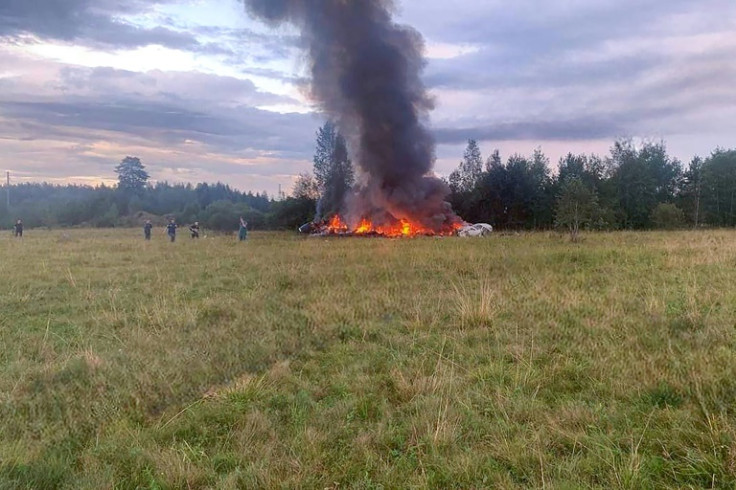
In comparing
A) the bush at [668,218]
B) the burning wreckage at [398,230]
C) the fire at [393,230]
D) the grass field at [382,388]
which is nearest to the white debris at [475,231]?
the burning wreckage at [398,230]

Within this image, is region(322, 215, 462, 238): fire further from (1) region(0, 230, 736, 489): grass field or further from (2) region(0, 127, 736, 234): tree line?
(1) region(0, 230, 736, 489): grass field

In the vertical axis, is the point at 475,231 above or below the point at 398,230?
above

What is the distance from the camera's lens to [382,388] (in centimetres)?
527

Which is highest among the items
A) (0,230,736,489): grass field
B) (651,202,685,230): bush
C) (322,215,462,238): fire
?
(651,202,685,230): bush

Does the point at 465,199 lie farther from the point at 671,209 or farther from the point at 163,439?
the point at 163,439

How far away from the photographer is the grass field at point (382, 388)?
3.67 meters

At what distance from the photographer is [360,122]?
40750 mm

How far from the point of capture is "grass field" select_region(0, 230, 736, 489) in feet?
12.0

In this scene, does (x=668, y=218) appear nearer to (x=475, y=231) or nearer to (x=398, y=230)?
(x=475, y=231)

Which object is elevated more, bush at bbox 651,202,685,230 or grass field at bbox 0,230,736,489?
bush at bbox 651,202,685,230

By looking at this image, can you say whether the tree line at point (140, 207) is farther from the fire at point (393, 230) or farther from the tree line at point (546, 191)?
the fire at point (393, 230)

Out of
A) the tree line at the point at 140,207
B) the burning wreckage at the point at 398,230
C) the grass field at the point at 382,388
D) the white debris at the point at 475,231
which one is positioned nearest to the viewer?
the grass field at the point at 382,388

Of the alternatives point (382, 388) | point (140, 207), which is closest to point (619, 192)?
point (382, 388)

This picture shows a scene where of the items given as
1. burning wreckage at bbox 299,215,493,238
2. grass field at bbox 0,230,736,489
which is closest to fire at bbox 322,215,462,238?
burning wreckage at bbox 299,215,493,238
